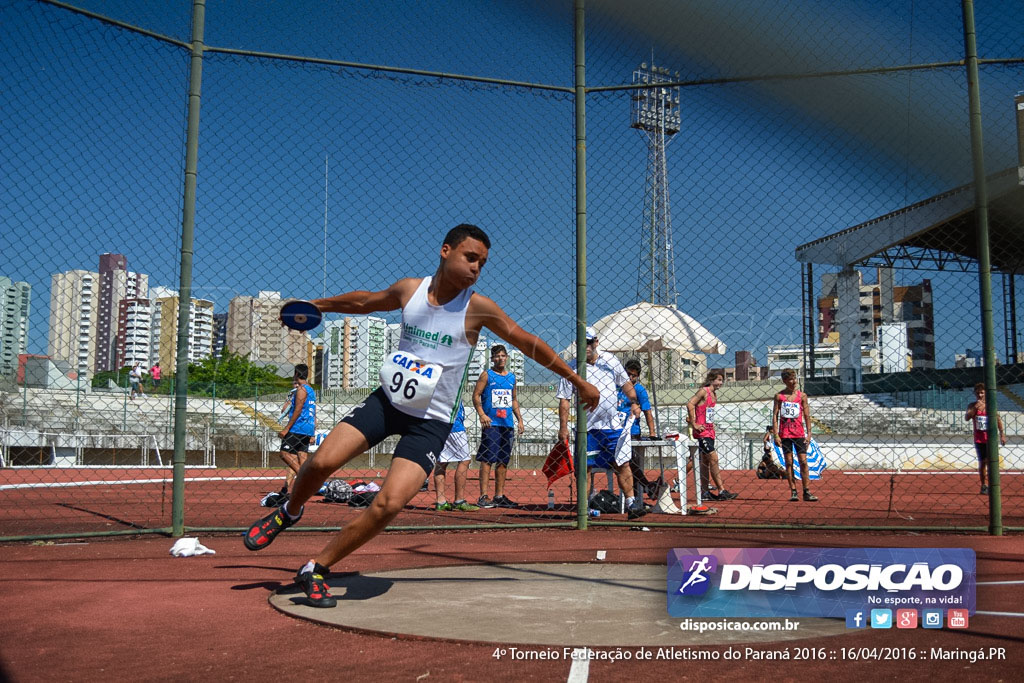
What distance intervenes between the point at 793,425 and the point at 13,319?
9.71 m

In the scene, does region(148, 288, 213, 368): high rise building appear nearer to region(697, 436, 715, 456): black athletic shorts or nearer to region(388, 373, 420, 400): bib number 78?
region(388, 373, 420, 400): bib number 78

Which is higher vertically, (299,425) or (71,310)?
(71,310)

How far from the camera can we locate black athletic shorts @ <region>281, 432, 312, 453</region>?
1169cm

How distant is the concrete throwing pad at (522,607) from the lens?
12.5ft

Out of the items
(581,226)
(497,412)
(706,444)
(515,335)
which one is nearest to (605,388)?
(497,412)

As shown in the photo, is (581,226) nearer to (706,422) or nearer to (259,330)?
(259,330)

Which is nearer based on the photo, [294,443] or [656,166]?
[656,166]

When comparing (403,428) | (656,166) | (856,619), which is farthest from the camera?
(656,166)

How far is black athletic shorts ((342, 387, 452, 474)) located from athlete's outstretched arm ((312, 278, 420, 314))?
0.50 m

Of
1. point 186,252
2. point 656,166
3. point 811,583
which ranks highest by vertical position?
point 656,166

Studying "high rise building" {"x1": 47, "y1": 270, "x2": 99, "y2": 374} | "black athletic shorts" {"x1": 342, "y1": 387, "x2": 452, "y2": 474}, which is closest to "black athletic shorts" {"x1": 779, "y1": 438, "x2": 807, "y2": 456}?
"black athletic shorts" {"x1": 342, "y1": 387, "x2": 452, "y2": 474}

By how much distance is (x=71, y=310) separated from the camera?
7098 millimetres

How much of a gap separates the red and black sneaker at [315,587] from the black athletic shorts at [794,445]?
8995 mm

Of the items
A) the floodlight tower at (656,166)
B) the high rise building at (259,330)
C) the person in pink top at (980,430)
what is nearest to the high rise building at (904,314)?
the person in pink top at (980,430)
